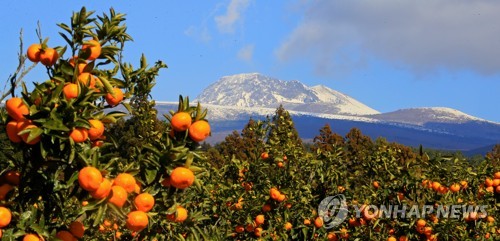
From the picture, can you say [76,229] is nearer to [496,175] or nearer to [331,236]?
[331,236]

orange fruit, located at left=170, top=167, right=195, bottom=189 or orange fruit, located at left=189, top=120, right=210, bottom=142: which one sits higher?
orange fruit, located at left=189, top=120, right=210, bottom=142

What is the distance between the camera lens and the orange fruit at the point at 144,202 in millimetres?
3000

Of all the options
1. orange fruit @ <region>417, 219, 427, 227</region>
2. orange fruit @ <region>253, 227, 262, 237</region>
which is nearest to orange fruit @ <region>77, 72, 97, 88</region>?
orange fruit @ <region>417, 219, 427, 227</region>

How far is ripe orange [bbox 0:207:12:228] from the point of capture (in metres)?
2.83

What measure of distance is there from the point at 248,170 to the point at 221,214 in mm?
1297

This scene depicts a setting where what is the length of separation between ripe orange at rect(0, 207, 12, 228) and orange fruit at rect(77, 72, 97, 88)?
75cm

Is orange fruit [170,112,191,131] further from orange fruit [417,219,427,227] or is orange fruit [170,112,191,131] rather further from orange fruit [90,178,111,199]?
orange fruit [417,219,427,227]

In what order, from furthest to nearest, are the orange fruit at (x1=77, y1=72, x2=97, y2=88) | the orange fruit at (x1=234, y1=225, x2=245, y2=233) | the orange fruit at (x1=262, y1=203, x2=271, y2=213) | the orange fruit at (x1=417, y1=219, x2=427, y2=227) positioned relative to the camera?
the orange fruit at (x1=234, y1=225, x2=245, y2=233) < the orange fruit at (x1=262, y1=203, x2=271, y2=213) < the orange fruit at (x1=417, y1=219, x2=427, y2=227) < the orange fruit at (x1=77, y1=72, x2=97, y2=88)

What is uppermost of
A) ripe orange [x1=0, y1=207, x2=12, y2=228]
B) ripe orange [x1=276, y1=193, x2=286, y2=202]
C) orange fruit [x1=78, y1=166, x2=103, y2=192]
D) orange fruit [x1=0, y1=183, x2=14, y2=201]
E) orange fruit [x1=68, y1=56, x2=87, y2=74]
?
orange fruit [x1=68, y1=56, x2=87, y2=74]

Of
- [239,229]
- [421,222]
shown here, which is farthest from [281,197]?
[421,222]

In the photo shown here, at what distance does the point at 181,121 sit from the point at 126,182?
47 centimetres

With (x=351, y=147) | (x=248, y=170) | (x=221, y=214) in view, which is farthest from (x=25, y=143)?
(x=351, y=147)

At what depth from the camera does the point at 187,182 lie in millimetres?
3035

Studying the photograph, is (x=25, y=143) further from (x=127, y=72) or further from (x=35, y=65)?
(x=127, y=72)
